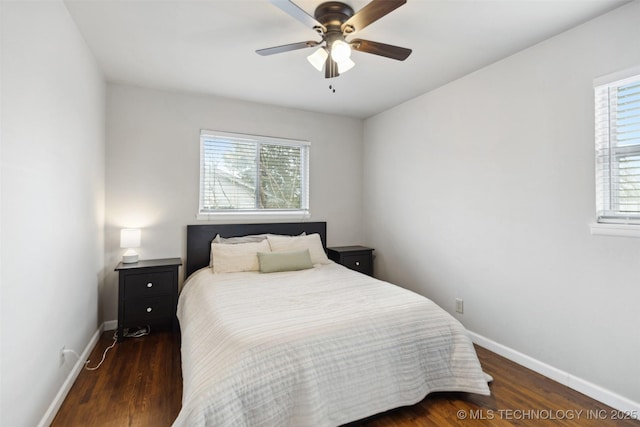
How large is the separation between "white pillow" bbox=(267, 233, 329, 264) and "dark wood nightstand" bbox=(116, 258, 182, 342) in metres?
1.03

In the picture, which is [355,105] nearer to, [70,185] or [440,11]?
[440,11]

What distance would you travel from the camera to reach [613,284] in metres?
2.02

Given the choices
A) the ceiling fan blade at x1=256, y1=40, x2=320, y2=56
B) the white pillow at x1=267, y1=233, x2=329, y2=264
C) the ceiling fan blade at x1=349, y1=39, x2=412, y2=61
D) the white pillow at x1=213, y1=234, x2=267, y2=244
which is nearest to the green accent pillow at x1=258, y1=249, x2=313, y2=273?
the white pillow at x1=267, y1=233, x2=329, y2=264

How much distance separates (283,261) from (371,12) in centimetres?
234

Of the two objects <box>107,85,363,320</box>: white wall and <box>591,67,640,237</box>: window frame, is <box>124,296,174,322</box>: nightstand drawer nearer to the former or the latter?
<box>107,85,363,320</box>: white wall

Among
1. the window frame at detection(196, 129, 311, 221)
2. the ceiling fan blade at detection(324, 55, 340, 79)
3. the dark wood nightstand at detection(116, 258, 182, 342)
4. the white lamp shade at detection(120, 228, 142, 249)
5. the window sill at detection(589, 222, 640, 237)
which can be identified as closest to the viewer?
the window sill at detection(589, 222, 640, 237)

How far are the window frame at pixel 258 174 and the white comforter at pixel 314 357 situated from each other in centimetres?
139

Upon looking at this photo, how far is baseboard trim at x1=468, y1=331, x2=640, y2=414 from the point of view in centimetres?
196

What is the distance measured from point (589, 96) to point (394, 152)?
81.4 inches

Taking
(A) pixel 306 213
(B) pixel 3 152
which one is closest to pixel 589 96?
(A) pixel 306 213

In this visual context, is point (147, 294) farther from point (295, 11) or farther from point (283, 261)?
point (295, 11)

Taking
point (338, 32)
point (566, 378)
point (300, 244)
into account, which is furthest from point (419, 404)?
point (338, 32)

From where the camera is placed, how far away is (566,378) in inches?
88.4

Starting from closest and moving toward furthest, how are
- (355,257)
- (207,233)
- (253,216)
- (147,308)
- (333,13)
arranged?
(333,13), (147,308), (207,233), (253,216), (355,257)
